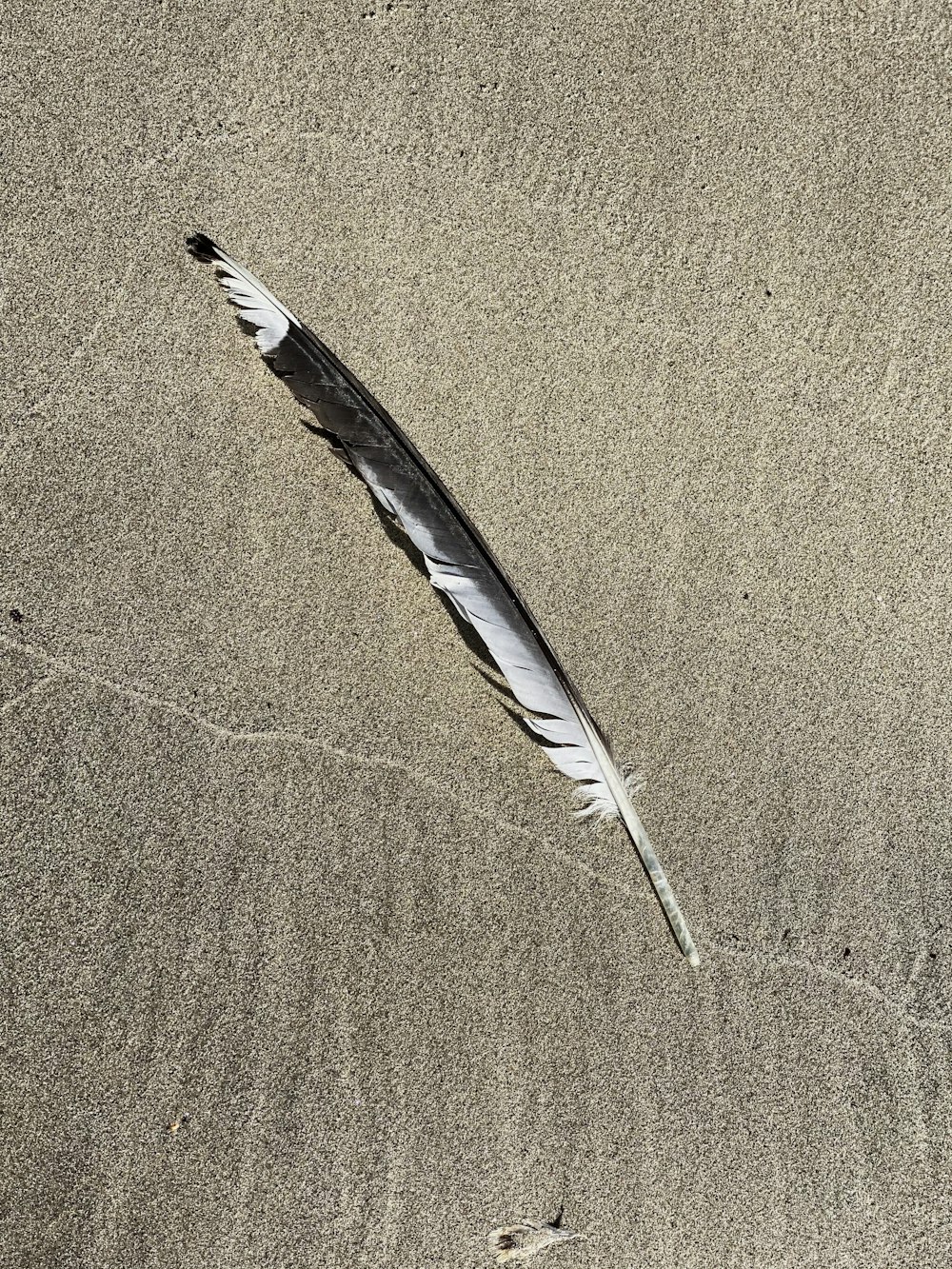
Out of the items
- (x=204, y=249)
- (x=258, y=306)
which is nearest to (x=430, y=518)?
(x=258, y=306)

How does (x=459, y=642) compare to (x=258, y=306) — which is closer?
(x=258, y=306)

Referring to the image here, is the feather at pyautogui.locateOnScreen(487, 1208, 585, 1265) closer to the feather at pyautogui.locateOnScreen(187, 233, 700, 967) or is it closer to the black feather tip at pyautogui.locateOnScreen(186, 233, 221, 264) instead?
the feather at pyautogui.locateOnScreen(187, 233, 700, 967)

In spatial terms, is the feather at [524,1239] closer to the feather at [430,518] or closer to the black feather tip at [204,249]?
the feather at [430,518]

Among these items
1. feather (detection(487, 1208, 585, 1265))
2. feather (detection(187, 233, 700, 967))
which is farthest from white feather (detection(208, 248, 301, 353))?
feather (detection(487, 1208, 585, 1265))

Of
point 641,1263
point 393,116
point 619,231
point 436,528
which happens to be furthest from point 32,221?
point 641,1263

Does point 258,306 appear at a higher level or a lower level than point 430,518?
higher

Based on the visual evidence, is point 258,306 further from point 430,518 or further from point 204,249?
point 430,518
